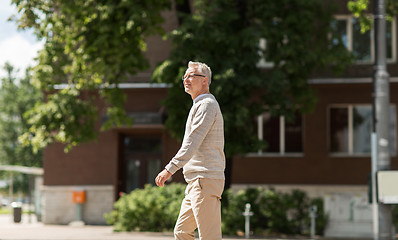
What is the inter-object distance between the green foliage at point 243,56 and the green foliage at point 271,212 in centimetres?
128

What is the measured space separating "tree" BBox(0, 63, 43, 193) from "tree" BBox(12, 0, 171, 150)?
38.2 m

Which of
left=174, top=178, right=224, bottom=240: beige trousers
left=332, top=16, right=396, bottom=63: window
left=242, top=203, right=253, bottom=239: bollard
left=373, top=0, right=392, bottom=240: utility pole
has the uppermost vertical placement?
left=332, top=16, right=396, bottom=63: window

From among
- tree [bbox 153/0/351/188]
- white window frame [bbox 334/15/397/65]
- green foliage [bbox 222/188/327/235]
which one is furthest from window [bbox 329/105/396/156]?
green foliage [bbox 222/188/327/235]

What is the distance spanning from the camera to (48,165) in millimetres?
23203

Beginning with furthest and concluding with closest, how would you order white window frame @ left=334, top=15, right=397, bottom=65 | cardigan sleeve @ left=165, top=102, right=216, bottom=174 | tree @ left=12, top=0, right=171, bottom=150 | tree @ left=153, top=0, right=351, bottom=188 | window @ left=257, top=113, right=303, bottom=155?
Result: window @ left=257, top=113, right=303, bottom=155
white window frame @ left=334, top=15, right=397, bottom=65
tree @ left=153, top=0, right=351, bottom=188
tree @ left=12, top=0, right=171, bottom=150
cardigan sleeve @ left=165, top=102, right=216, bottom=174

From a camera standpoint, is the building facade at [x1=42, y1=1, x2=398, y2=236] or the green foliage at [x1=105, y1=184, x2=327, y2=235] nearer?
the green foliage at [x1=105, y1=184, x2=327, y2=235]

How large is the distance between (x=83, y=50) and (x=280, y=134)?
29.2 ft

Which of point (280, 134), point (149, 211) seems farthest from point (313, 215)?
point (280, 134)

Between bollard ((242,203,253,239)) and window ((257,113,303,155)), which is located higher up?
window ((257,113,303,155))

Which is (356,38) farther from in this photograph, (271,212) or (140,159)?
(140,159)

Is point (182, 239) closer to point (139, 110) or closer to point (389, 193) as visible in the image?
point (389, 193)

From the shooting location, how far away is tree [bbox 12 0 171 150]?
1528cm

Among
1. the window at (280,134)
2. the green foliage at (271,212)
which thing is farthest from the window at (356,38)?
the green foliage at (271,212)

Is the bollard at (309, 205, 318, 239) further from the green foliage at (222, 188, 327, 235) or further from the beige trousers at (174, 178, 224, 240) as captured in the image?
the beige trousers at (174, 178, 224, 240)
